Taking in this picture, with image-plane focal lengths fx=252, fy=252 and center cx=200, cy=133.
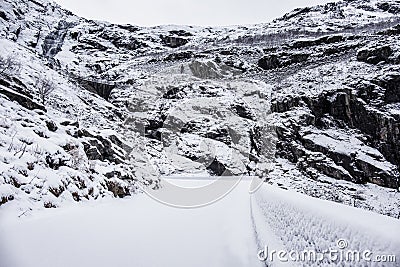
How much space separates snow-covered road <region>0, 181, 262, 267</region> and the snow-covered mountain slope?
2.64 ft

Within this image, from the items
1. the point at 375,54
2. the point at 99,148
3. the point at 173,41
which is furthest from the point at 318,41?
the point at 99,148

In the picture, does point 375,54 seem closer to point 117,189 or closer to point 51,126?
point 117,189

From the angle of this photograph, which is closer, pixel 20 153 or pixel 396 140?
pixel 20 153

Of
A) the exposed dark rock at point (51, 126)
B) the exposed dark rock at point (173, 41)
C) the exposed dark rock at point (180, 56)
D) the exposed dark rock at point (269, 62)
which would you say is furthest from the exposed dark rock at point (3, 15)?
the exposed dark rock at point (51, 126)

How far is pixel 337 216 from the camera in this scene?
5.56ft

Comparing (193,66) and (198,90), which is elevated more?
(193,66)

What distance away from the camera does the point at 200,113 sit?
3316 centimetres

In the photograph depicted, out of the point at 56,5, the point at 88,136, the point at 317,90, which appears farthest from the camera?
the point at 56,5

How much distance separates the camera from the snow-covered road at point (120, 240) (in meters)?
2.36

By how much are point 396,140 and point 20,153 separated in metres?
28.9

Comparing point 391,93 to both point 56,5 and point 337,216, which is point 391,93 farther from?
point 56,5

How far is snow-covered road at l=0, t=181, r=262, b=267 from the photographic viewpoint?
2357mm

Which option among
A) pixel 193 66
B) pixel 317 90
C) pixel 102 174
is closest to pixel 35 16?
pixel 193 66

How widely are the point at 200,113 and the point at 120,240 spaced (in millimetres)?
→ 30340
